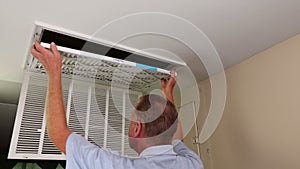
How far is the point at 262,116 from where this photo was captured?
131 cm

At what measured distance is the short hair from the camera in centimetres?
75

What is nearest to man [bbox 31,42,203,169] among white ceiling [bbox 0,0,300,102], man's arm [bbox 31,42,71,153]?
man's arm [bbox 31,42,71,153]

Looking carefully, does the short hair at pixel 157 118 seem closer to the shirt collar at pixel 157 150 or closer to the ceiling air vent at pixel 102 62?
the shirt collar at pixel 157 150

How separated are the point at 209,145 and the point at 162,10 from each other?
3.24 feet

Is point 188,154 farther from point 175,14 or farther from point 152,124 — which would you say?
point 175,14

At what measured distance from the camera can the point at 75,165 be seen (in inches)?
25.8

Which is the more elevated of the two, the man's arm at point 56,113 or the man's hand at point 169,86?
the man's hand at point 169,86

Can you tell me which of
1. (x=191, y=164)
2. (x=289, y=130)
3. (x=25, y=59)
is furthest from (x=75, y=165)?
(x=289, y=130)

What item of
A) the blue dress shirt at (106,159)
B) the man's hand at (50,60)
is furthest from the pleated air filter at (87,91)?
the blue dress shirt at (106,159)

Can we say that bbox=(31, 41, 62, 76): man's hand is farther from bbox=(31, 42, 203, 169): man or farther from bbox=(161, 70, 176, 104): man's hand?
bbox=(161, 70, 176, 104): man's hand

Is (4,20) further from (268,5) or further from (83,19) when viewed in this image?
(268,5)

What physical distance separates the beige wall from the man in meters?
0.63

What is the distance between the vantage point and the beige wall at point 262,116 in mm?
1177


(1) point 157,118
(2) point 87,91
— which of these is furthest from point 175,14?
(2) point 87,91
